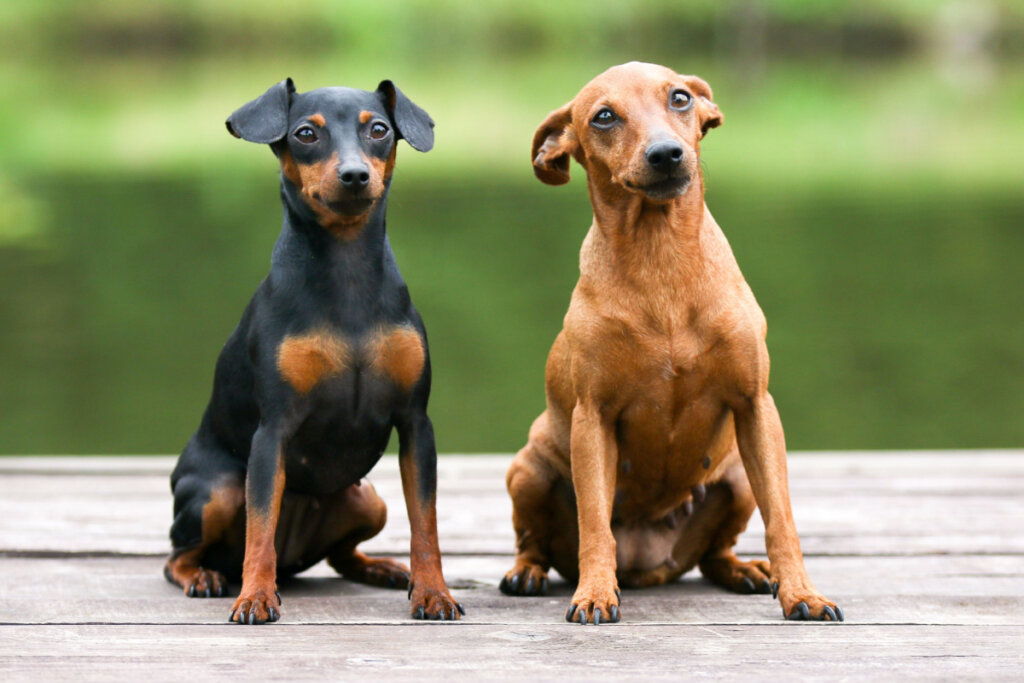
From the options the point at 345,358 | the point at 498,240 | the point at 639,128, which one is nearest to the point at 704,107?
the point at 639,128

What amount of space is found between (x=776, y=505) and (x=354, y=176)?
1.48 metres

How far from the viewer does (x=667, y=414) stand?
3896 millimetres

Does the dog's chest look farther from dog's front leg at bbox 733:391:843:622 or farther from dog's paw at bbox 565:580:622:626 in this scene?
dog's front leg at bbox 733:391:843:622

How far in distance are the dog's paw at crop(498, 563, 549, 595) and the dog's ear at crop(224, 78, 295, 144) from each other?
149 cm

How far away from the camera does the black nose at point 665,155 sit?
3643 millimetres

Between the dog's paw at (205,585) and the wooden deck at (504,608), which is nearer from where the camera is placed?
the wooden deck at (504,608)

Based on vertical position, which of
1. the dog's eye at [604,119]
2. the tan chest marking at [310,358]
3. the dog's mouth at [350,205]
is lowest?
the tan chest marking at [310,358]

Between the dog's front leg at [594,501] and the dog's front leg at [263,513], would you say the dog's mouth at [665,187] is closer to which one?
the dog's front leg at [594,501]

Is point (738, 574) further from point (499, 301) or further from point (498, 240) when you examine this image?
point (498, 240)

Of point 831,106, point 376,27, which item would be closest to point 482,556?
point 831,106

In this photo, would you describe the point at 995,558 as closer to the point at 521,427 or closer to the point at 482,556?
the point at 482,556

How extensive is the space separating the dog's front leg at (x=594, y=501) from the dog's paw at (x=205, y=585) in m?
1.07

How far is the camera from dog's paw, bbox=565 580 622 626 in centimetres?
372

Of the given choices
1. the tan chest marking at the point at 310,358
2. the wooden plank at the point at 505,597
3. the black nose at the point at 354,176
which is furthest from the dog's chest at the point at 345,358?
the wooden plank at the point at 505,597
